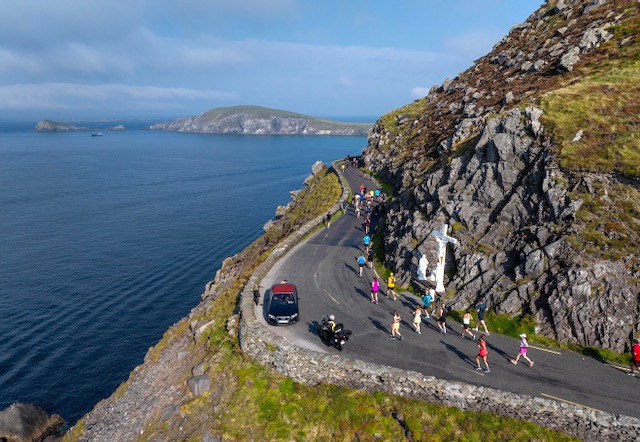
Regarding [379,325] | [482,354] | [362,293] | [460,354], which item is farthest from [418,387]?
[362,293]

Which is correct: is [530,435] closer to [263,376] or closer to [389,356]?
[389,356]

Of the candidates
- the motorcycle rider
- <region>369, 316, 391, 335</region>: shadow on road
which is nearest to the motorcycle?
the motorcycle rider

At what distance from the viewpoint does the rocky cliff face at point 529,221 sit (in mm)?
21125

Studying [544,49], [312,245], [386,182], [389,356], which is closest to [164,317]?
[312,245]

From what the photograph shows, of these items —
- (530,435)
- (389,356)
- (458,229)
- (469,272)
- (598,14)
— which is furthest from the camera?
(598,14)

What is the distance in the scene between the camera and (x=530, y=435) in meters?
16.6

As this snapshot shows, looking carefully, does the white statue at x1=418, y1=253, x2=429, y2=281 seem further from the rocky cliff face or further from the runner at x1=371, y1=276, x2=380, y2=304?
the runner at x1=371, y1=276, x2=380, y2=304

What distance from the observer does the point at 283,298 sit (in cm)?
2592

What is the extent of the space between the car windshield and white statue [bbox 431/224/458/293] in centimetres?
1039

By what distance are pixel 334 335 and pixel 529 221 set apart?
15.6 metres

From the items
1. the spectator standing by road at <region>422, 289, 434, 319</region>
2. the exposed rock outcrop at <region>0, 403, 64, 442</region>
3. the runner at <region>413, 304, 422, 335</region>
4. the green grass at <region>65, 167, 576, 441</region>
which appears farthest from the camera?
the exposed rock outcrop at <region>0, 403, 64, 442</region>

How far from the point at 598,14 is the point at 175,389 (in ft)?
226

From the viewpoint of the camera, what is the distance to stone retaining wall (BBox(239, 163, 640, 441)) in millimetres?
16172

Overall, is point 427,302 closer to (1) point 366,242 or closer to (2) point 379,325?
(2) point 379,325
